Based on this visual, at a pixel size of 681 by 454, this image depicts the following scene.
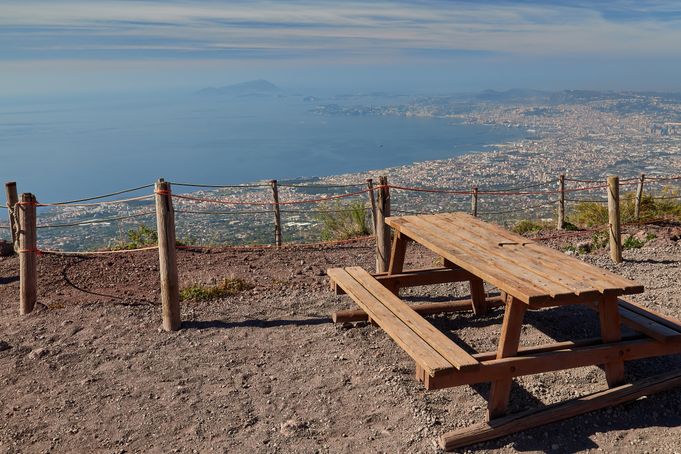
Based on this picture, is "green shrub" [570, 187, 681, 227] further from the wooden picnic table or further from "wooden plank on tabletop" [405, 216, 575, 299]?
the wooden picnic table

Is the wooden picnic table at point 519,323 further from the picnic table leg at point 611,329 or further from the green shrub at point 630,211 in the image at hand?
the green shrub at point 630,211

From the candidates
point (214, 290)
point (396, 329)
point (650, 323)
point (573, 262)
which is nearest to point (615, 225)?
point (650, 323)

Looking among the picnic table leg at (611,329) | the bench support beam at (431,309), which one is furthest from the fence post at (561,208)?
the picnic table leg at (611,329)

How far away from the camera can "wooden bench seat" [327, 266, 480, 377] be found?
124 inches

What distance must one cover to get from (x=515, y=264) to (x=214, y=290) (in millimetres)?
3344

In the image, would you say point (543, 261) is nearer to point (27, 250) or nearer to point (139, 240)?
point (27, 250)

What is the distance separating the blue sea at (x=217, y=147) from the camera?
62.2m

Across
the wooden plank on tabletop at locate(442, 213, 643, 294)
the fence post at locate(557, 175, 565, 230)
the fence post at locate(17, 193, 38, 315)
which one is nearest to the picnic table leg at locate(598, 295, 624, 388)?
the wooden plank on tabletop at locate(442, 213, 643, 294)

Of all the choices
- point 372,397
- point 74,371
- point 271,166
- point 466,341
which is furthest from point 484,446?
point 271,166

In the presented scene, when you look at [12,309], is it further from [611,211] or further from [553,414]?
[611,211]

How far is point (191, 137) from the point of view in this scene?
105812mm

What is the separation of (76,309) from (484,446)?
161 inches

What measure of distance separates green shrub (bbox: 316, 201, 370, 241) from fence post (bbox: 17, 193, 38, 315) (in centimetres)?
460

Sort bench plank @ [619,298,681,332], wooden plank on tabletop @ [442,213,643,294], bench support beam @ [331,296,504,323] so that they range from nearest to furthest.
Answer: wooden plank on tabletop @ [442,213,643,294] < bench plank @ [619,298,681,332] < bench support beam @ [331,296,504,323]
